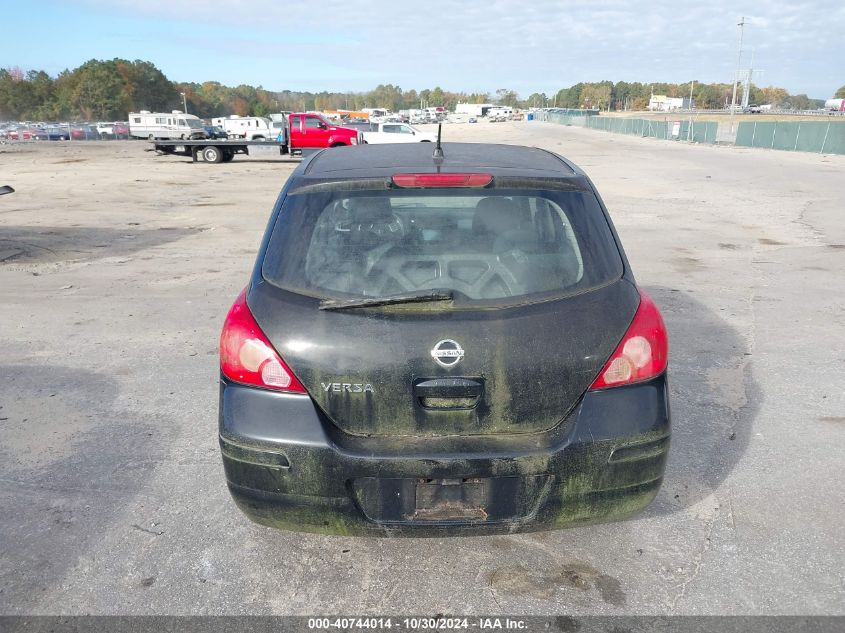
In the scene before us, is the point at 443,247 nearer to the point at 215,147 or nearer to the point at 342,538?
the point at 342,538

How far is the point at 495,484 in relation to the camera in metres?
2.50

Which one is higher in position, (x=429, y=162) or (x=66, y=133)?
(x=429, y=162)

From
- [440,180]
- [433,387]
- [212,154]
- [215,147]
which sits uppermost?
[440,180]

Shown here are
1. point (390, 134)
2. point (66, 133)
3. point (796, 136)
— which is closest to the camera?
point (390, 134)

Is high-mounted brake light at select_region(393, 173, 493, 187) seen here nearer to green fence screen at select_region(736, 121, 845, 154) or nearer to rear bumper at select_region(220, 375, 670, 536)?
rear bumper at select_region(220, 375, 670, 536)

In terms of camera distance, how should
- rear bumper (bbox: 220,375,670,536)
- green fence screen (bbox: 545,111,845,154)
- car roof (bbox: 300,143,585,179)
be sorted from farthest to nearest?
green fence screen (bbox: 545,111,845,154), car roof (bbox: 300,143,585,179), rear bumper (bbox: 220,375,670,536)

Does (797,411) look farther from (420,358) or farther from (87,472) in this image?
(87,472)

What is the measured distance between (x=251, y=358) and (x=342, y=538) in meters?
1.05

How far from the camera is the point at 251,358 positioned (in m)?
2.62

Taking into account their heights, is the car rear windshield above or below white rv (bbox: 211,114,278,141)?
above

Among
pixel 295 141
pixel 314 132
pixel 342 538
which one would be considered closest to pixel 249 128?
pixel 295 141

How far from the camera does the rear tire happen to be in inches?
1187

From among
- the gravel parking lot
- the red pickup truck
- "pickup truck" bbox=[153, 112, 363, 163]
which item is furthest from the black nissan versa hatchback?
the red pickup truck

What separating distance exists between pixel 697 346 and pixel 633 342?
358 cm
